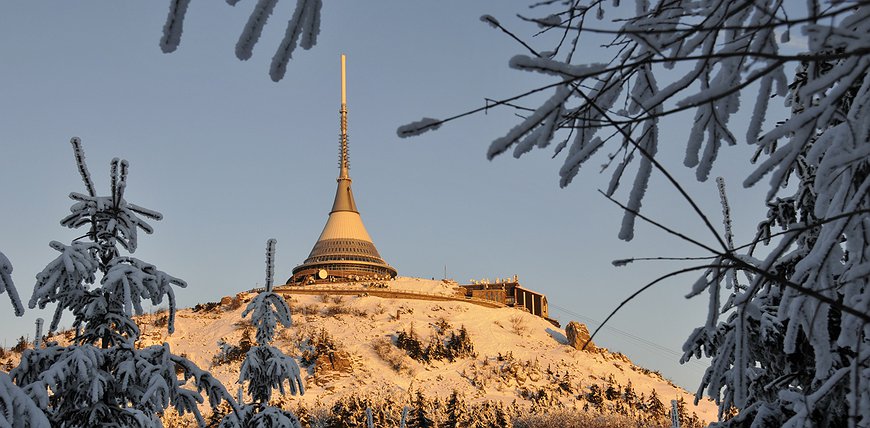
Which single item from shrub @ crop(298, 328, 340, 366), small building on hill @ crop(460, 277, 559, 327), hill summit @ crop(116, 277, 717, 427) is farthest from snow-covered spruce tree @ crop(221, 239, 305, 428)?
small building on hill @ crop(460, 277, 559, 327)

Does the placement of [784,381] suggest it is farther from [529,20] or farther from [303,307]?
[303,307]

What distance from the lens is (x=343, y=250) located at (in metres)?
58.4

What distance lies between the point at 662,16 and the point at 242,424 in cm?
893

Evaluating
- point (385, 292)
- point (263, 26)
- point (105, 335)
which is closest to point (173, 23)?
point (263, 26)

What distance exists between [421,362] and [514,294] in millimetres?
15998

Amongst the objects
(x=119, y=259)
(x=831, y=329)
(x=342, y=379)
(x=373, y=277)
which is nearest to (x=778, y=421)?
(x=831, y=329)

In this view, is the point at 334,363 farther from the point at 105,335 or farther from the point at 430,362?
the point at 105,335

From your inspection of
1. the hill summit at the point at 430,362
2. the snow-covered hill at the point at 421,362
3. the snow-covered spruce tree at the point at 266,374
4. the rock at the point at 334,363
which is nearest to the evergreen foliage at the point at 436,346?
the hill summit at the point at 430,362

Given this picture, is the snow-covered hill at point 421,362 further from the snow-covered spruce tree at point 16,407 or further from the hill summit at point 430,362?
the snow-covered spruce tree at point 16,407

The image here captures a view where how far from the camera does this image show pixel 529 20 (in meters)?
2.34

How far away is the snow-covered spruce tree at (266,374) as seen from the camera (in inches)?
416

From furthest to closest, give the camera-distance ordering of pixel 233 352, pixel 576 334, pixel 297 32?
1. pixel 576 334
2. pixel 233 352
3. pixel 297 32

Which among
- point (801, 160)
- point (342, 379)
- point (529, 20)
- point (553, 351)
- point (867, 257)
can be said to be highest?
point (553, 351)

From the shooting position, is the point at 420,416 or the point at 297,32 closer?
the point at 297,32
